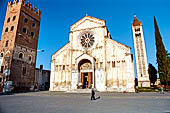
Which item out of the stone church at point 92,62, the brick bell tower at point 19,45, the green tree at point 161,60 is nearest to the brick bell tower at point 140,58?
the green tree at point 161,60

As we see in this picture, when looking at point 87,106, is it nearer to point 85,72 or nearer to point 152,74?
point 85,72

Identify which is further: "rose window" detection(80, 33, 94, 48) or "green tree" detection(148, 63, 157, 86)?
"green tree" detection(148, 63, 157, 86)

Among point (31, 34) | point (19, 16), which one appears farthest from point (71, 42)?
point (19, 16)

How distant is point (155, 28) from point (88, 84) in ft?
78.5

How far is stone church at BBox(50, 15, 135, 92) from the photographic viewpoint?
2336 centimetres

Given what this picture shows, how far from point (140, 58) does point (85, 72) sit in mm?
29136

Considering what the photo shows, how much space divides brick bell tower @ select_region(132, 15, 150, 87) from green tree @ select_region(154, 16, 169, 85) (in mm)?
14442

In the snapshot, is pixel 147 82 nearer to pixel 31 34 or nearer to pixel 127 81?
pixel 127 81

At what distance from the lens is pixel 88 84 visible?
2583 centimetres

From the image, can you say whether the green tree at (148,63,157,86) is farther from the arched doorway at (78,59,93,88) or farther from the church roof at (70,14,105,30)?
the arched doorway at (78,59,93,88)

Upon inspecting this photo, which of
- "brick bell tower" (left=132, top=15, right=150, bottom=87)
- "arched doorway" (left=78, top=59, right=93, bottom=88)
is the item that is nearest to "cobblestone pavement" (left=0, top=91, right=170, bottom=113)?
"arched doorway" (left=78, top=59, right=93, bottom=88)

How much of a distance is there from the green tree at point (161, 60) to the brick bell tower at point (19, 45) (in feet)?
106

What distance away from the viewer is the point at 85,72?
1034 inches

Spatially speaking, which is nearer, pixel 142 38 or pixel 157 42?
pixel 157 42
